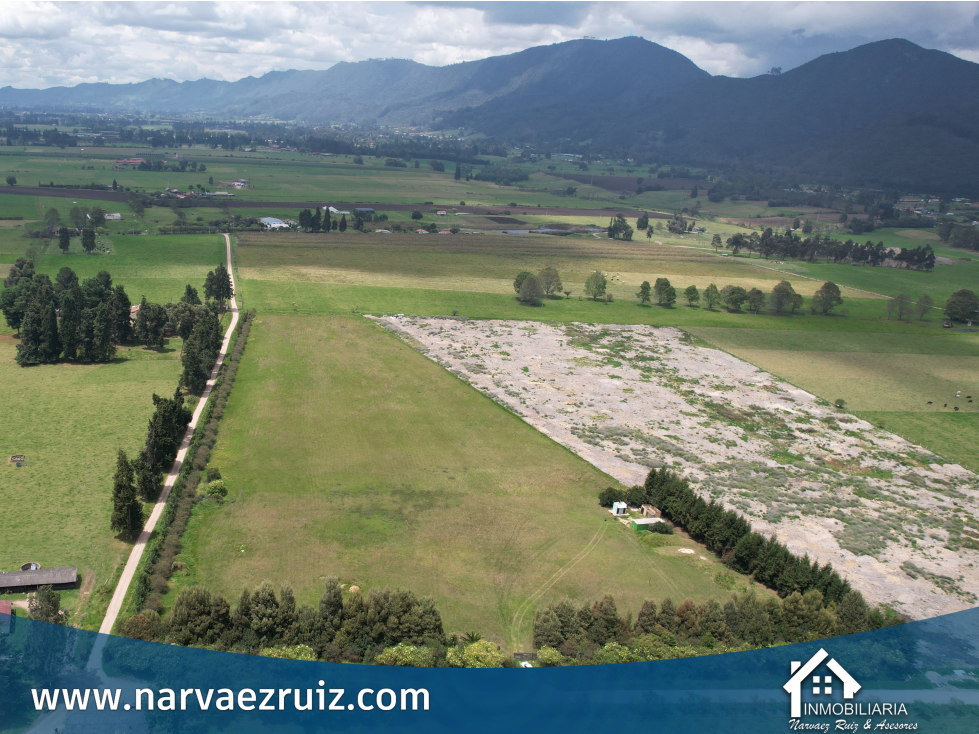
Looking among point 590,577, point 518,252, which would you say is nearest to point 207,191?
point 518,252

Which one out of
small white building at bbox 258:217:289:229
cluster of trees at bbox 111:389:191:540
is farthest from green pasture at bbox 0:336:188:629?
small white building at bbox 258:217:289:229

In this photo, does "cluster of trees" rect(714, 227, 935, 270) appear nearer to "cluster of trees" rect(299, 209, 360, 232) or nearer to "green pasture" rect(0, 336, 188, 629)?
"cluster of trees" rect(299, 209, 360, 232)

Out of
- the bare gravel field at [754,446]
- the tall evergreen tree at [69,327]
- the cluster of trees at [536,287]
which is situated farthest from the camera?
the cluster of trees at [536,287]

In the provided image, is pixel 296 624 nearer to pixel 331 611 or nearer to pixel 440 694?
pixel 331 611

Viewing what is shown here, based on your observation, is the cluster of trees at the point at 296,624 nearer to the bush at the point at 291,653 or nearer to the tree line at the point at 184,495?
the bush at the point at 291,653

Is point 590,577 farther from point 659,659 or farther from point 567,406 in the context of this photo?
point 567,406

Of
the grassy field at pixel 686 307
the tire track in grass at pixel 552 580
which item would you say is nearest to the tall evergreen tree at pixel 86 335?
the grassy field at pixel 686 307

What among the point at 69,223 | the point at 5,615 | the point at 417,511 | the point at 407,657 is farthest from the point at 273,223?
the point at 407,657
